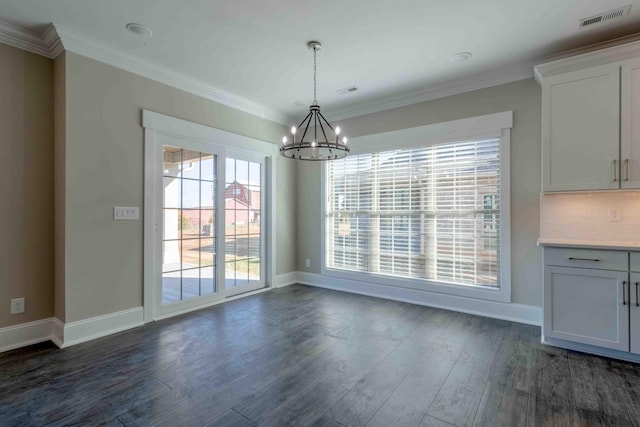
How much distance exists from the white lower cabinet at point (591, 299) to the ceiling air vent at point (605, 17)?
6.53 feet

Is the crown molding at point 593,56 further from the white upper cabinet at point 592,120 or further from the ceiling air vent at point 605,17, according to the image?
the ceiling air vent at point 605,17

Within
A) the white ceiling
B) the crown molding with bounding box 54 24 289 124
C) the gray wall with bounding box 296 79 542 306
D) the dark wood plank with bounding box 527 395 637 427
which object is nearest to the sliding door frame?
the crown molding with bounding box 54 24 289 124

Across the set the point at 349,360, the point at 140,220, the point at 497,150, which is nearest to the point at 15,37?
the point at 140,220

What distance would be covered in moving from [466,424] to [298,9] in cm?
318

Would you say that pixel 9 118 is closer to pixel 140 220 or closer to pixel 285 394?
pixel 140 220

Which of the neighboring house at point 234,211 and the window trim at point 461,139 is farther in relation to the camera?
the neighboring house at point 234,211

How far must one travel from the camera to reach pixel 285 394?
7.14ft

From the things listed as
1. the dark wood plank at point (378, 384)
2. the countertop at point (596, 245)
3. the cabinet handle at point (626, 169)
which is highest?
the cabinet handle at point (626, 169)

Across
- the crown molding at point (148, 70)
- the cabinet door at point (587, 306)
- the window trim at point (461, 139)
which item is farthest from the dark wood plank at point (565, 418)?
the crown molding at point (148, 70)

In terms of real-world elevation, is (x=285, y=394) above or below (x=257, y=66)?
below

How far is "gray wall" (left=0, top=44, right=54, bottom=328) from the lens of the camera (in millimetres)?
2887

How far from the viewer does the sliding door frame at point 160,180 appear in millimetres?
3584

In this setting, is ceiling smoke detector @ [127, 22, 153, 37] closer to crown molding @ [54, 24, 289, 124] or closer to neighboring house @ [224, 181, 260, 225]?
crown molding @ [54, 24, 289, 124]

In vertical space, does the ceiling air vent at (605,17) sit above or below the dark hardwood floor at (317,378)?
above
